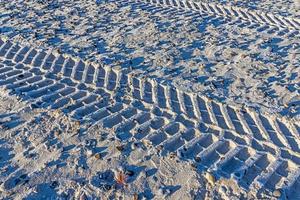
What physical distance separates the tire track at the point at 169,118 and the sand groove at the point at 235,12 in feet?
10.8

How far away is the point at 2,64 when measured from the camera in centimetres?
664

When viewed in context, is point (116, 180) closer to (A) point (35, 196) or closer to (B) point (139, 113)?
(A) point (35, 196)

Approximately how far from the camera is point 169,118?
5219 millimetres

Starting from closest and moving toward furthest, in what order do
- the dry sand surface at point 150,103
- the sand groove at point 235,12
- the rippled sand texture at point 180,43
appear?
the dry sand surface at point 150,103 < the rippled sand texture at point 180,43 < the sand groove at point 235,12

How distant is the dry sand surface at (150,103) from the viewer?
4273 mm

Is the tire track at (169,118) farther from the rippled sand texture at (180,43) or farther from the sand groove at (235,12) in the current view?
the sand groove at (235,12)

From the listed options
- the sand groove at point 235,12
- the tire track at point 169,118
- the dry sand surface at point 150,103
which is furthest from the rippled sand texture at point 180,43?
the tire track at point 169,118

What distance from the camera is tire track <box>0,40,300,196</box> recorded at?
4.48m

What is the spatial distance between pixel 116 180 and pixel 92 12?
534 centimetres

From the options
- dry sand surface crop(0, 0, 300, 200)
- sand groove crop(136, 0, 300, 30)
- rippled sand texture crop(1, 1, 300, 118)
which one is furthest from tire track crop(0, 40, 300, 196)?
sand groove crop(136, 0, 300, 30)

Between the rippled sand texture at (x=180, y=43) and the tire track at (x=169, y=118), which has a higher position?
the tire track at (x=169, y=118)

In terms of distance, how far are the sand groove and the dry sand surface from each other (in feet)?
0.14

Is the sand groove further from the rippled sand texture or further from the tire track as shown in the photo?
the tire track

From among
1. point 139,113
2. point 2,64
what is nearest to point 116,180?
point 139,113
